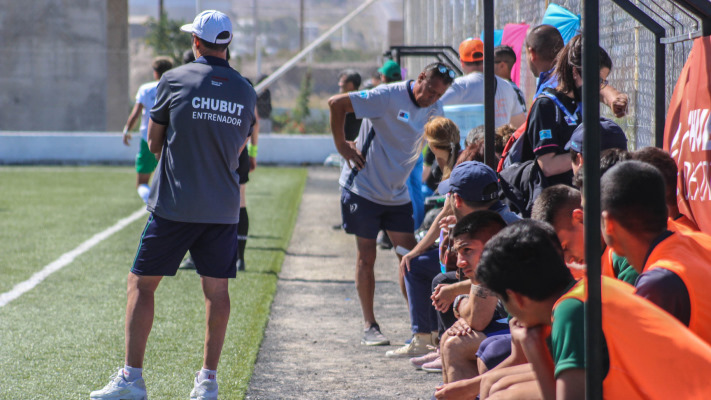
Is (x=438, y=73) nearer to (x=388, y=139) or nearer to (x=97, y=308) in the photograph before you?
(x=388, y=139)

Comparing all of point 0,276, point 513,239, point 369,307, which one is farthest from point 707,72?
point 0,276

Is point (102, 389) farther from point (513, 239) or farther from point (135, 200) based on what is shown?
point (135, 200)

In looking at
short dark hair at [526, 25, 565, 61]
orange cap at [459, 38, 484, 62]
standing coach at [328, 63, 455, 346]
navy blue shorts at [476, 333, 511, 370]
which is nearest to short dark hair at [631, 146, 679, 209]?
navy blue shorts at [476, 333, 511, 370]

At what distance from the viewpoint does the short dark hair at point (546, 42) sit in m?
4.73

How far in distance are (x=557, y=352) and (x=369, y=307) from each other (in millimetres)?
3441

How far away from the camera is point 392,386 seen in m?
4.73

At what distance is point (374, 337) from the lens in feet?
18.4

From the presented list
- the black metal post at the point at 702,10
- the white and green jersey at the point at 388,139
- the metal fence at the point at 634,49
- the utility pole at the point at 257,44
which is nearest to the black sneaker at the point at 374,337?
the white and green jersey at the point at 388,139

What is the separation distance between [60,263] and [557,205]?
590cm

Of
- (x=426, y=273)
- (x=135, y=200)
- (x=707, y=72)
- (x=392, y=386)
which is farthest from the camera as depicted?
(x=135, y=200)

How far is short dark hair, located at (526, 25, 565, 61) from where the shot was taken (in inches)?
186

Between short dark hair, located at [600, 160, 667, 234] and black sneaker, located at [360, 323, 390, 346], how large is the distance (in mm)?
3219

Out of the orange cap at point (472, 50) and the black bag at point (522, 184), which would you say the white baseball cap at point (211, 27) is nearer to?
the black bag at point (522, 184)

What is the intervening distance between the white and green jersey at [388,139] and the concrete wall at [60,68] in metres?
19.5
